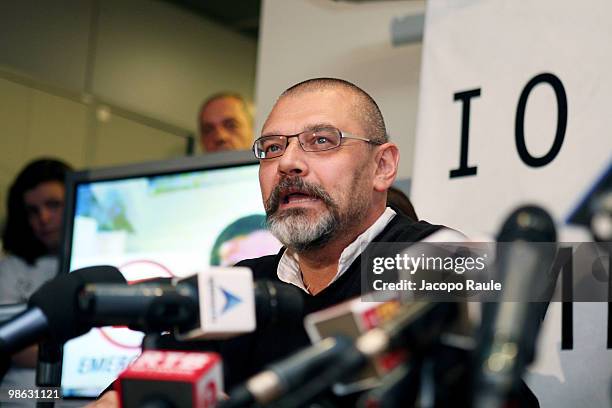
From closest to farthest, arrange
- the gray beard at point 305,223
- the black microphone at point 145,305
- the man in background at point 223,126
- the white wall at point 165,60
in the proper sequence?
the black microphone at point 145,305 < the gray beard at point 305,223 < the man in background at point 223,126 < the white wall at point 165,60

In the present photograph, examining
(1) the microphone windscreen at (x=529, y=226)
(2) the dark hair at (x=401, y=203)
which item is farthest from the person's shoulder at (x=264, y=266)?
(1) the microphone windscreen at (x=529, y=226)

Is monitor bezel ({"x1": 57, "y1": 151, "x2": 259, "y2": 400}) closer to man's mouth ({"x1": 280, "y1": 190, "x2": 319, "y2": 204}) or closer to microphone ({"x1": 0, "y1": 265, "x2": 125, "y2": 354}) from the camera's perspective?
man's mouth ({"x1": 280, "y1": 190, "x2": 319, "y2": 204})

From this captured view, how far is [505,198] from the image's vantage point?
2.36m

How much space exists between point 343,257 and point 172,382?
0.89 m

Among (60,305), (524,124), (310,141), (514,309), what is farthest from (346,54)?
(514,309)

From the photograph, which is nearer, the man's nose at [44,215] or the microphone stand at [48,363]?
the microphone stand at [48,363]

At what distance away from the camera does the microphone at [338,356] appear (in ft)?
2.92

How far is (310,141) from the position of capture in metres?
1.92

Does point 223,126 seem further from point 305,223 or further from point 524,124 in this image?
point 305,223

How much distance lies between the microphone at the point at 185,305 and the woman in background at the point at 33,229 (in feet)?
6.94

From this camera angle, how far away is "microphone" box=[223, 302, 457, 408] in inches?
35.0

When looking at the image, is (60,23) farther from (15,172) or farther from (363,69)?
(363,69)

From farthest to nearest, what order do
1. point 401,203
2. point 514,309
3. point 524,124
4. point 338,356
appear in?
point 401,203
point 524,124
point 338,356
point 514,309

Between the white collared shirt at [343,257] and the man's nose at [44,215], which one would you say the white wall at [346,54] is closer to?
the man's nose at [44,215]
